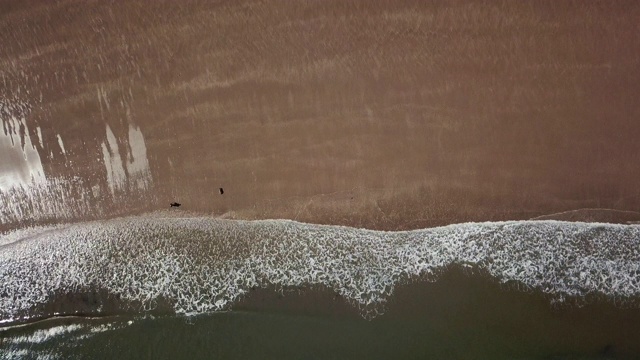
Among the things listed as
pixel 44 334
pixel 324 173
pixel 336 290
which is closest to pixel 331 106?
pixel 324 173

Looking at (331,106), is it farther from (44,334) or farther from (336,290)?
(44,334)

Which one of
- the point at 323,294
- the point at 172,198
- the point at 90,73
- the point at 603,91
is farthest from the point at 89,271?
the point at 603,91

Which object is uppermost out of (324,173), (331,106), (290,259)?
(331,106)

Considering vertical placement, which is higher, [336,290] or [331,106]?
[331,106]

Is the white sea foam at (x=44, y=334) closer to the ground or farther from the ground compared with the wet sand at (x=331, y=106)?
closer to the ground

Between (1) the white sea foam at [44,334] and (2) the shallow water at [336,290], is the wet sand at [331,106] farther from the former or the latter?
(1) the white sea foam at [44,334]

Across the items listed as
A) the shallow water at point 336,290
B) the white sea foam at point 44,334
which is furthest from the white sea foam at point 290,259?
the white sea foam at point 44,334

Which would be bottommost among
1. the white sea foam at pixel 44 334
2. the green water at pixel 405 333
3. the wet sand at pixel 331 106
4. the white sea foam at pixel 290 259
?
the green water at pixel 405 333
